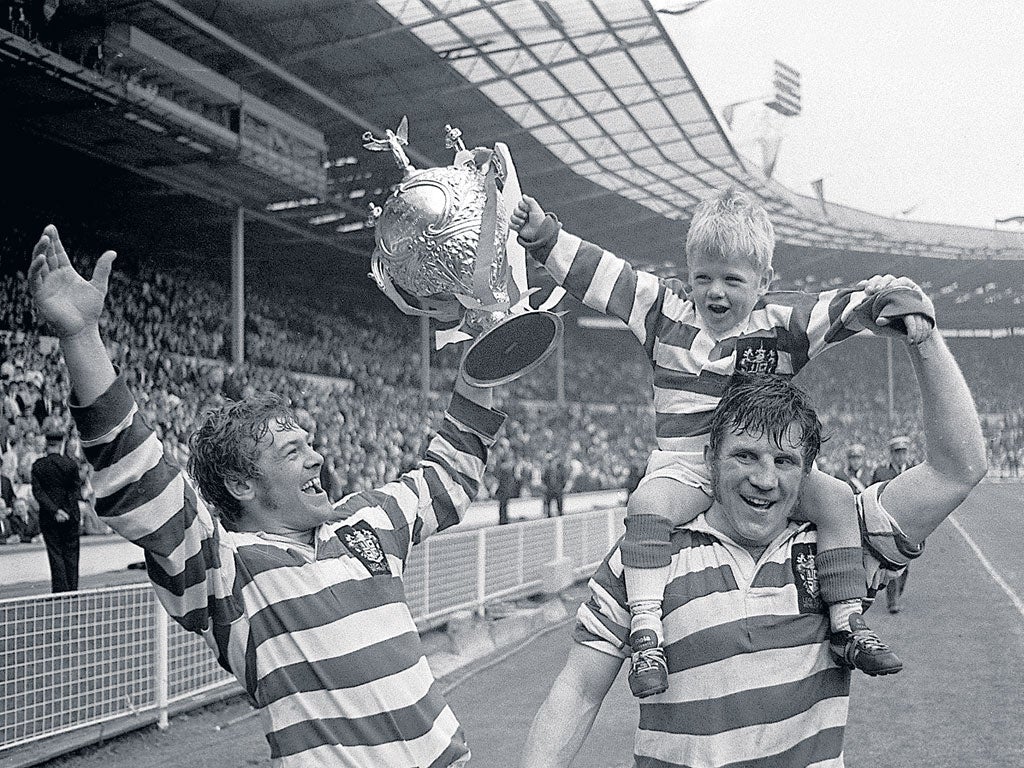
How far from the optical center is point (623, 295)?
8.38 feet

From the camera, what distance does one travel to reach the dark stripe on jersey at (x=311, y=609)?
2.33 m

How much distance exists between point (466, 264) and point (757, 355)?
76 centimetres

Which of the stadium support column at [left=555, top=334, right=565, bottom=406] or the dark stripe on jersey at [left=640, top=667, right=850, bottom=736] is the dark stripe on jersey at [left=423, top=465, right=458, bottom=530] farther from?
the stadium support column at [left=555, top=334, right=565, bottom=406]

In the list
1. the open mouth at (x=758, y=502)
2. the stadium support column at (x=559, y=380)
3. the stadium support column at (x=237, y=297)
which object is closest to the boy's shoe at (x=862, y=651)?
the open mouth at (x=758, y=502)

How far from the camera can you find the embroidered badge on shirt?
2502 millimetres

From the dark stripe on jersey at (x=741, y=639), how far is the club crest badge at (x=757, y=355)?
63 centimetres

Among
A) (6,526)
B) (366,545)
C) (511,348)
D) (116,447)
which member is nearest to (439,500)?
(366,545)

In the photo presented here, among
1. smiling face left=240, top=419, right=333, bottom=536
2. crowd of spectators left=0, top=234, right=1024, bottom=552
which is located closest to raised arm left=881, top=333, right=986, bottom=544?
smiling face left=240, top=419, right=333, bottom=536

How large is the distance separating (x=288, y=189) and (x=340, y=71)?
2769 millimetres

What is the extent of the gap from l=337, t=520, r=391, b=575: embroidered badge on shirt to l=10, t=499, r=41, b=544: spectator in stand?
11.3 meters

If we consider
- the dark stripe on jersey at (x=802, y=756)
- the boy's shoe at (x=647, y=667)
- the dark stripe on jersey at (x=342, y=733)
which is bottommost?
the dark stripe on jersey at (x=342, y=733)

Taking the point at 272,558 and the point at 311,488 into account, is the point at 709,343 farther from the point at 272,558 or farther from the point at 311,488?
the point at 272,558

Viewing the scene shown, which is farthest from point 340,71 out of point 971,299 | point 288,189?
point 971,299

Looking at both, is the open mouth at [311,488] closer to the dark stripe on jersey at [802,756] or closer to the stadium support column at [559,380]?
the dark stripe on jersey at [802,756]
